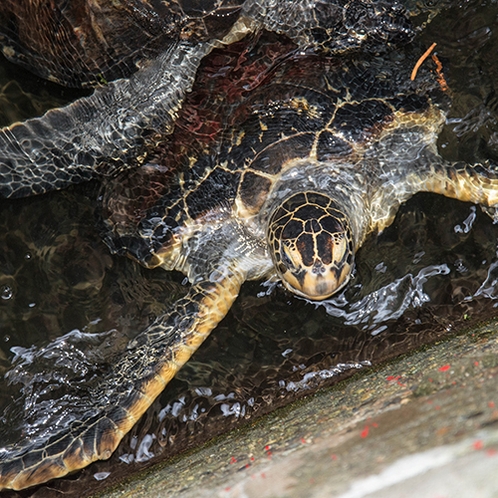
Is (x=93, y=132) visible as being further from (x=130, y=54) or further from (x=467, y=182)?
(x=467, y=182)

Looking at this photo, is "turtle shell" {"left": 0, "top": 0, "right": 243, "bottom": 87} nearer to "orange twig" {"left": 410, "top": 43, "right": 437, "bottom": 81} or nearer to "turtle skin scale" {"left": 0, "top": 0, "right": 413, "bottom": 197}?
"turtle skin scale" {"left": 0, "top": 0, "right": 413, "bottom": 197}

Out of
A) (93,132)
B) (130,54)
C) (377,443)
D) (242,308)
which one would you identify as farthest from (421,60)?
(377,443)

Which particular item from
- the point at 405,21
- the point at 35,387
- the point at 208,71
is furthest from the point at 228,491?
the point at 405,21

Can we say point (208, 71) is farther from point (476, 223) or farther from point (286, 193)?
point (476, 223)

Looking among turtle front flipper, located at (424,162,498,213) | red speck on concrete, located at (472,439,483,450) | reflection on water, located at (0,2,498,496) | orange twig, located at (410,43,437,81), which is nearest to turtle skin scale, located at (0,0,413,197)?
orange twig, located at (410,43,437,81)

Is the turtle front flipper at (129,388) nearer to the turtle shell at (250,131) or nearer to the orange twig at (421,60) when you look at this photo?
the turtle shell at (250,131)

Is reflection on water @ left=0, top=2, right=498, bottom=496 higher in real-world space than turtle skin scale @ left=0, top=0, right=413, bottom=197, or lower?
lower
